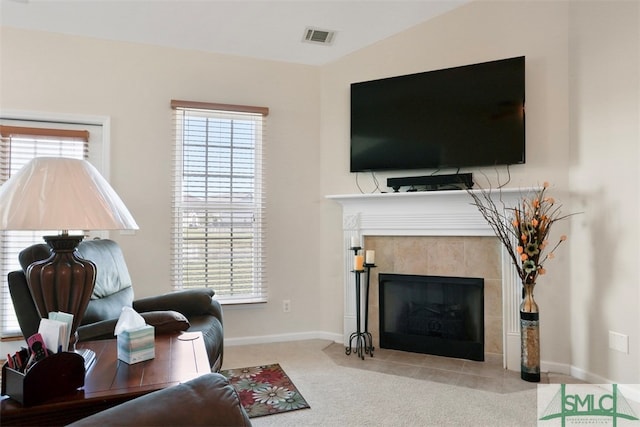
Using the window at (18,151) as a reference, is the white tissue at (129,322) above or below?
below

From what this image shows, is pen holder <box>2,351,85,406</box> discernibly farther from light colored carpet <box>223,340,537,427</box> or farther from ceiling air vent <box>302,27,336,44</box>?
ceiling air vent <box>302,27,336,44</box>

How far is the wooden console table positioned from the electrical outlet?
258cm

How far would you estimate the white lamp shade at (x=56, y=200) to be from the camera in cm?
124

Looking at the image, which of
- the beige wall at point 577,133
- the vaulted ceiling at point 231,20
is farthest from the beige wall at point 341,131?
the vaulted ceiling at point 231,20

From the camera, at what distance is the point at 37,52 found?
3180 mm

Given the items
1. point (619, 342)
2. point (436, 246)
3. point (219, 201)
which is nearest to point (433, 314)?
point (436, 246)

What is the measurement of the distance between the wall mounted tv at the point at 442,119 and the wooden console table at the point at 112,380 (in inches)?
90.4

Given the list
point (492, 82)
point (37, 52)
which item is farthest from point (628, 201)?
point (37, 52)

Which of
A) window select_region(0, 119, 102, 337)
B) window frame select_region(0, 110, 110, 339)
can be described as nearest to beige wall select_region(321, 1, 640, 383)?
window frame select_region(0, 110, 110, 339)

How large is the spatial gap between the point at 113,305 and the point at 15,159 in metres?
1.71

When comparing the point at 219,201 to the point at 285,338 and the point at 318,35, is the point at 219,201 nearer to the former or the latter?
the point at 285,338

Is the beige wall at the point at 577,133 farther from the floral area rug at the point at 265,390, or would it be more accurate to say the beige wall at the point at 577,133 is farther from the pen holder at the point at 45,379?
the pen holder at the point at 45,379

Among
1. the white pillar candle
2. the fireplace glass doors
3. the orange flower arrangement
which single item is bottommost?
the fireplace glass doors

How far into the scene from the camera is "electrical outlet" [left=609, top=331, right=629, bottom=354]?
254cm
